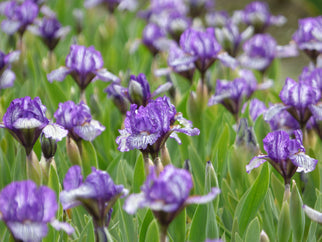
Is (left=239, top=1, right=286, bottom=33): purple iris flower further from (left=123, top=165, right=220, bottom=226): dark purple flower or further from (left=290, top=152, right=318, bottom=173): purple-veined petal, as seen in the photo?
(left=123, top=165, right=220, bottom=226): dark purple flower

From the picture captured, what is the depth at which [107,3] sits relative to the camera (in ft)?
11.3

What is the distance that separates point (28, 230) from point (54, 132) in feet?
1.57

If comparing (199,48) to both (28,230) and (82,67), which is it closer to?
(82,67)

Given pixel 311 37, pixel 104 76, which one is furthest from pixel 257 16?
pixel 104 76

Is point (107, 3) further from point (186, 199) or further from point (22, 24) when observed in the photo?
point (186, 199)

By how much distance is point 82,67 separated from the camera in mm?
1987

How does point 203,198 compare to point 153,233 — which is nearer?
point 203,198

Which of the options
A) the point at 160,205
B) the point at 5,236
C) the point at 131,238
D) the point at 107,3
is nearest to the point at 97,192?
the point at 160,205

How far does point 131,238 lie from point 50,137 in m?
0.39

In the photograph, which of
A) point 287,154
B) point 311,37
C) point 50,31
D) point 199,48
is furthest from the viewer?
point 50,31

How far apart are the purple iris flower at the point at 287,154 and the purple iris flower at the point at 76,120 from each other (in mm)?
552

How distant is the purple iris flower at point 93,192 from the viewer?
1093mm

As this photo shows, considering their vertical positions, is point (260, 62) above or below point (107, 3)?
below

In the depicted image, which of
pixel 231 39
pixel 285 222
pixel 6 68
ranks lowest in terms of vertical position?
→ pixel 285 222
